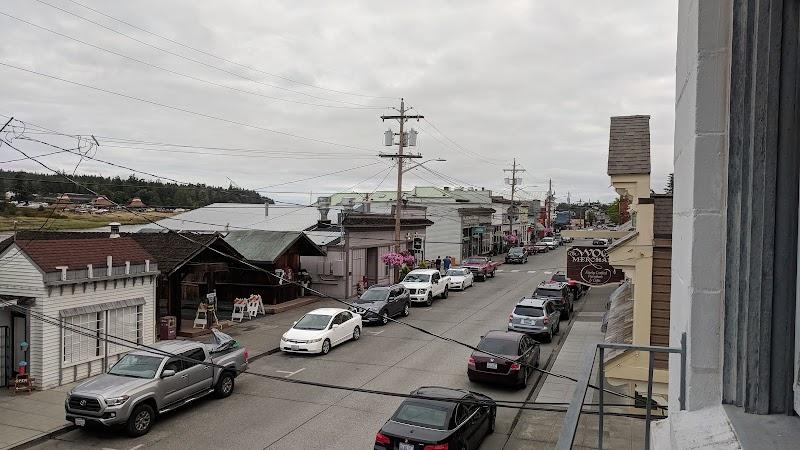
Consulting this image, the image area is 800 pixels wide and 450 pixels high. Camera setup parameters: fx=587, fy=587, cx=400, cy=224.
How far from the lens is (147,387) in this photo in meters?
13.1

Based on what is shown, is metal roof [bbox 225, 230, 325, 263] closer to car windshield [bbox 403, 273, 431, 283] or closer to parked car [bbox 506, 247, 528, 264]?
car windshield [bbox 403, 273, 431, 283]

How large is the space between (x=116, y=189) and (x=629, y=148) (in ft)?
74.2

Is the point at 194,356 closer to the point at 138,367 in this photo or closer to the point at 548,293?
the point at 138,367

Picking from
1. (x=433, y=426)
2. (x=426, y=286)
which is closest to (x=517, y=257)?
(x=426, y=286)

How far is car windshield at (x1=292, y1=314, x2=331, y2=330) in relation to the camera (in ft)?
69.3

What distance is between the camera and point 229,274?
30.9 meters

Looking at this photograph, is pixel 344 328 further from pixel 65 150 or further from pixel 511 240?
pixel 511 240

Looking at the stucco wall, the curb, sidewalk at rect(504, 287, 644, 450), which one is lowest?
the curb

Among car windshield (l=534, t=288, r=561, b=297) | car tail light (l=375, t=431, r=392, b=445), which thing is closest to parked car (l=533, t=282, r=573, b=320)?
car windshield (l=534, t=288, r=561, b=297)

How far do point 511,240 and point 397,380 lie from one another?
5787 centimetres

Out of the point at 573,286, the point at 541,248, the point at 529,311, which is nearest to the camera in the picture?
the point at 529,311

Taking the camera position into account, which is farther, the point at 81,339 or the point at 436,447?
the point at 81,339

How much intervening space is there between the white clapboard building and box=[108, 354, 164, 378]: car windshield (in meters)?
1.74

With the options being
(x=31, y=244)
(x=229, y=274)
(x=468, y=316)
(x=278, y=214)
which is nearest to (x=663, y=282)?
(x=31, y=244)
